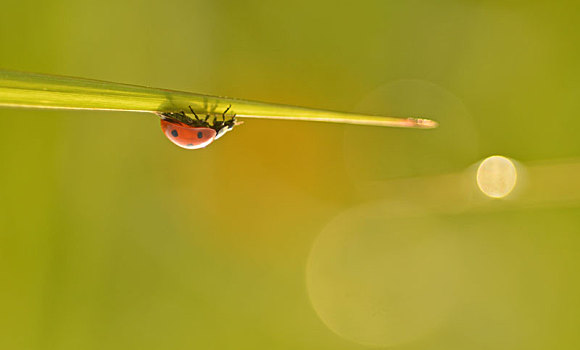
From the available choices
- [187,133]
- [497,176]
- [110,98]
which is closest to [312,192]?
[497,176]

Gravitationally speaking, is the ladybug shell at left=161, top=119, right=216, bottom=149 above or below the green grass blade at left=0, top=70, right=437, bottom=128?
above

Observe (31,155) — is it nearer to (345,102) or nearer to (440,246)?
(345,102)

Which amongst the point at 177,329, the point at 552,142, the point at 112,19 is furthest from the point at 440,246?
the point at 112,19

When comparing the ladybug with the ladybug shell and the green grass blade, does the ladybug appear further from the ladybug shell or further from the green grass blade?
the green grass blade

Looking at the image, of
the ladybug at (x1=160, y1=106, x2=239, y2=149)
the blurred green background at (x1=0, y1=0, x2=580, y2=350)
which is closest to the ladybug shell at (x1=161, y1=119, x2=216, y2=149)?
the ladybug at (x1=160, y1=106, x2=239, y2=149)

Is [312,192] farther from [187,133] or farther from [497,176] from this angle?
[187,133]
